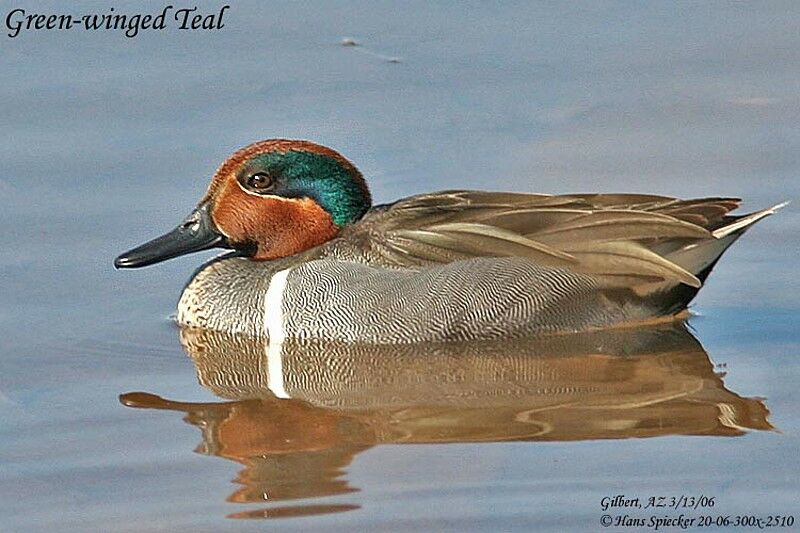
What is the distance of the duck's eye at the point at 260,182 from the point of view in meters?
9.41

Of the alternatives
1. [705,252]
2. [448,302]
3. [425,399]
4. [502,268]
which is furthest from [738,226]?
[425,399]

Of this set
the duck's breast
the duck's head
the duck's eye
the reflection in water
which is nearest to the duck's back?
the duck's breast

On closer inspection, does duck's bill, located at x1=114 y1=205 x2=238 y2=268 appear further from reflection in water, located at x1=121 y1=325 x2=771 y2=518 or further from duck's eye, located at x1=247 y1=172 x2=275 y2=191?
reflection in water, located at x1=121 y1=325 x2=771 y2=518

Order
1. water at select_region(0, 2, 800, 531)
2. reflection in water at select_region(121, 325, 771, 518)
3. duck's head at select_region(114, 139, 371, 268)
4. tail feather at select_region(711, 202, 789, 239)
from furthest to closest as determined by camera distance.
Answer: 1. duck's head at select_region(114, 139, 371, 268)
2. tail feather at select_region(711, 202, 789, 239)
3. reflection in water at select_region(121, 325, 771, 518)
4. water at select_region(0, 2, 800, 531)

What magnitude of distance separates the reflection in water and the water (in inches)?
0.7

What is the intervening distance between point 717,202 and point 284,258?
217 cm

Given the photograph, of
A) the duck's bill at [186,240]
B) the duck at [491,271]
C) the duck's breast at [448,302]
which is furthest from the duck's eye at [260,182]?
the duck's breast at [448,302]

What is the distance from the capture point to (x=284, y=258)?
949 cm

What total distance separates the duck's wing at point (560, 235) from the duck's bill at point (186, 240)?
3.07 feet

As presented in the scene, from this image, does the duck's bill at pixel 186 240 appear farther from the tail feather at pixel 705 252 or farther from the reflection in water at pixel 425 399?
the tail feather at pixel 705 252

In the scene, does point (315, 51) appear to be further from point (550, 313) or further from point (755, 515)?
point (755, 515)

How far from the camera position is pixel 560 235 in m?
9.02

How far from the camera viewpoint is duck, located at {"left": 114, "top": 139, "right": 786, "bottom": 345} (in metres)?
8.97

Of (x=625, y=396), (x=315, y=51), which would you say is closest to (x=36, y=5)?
(x=315, y=51)
